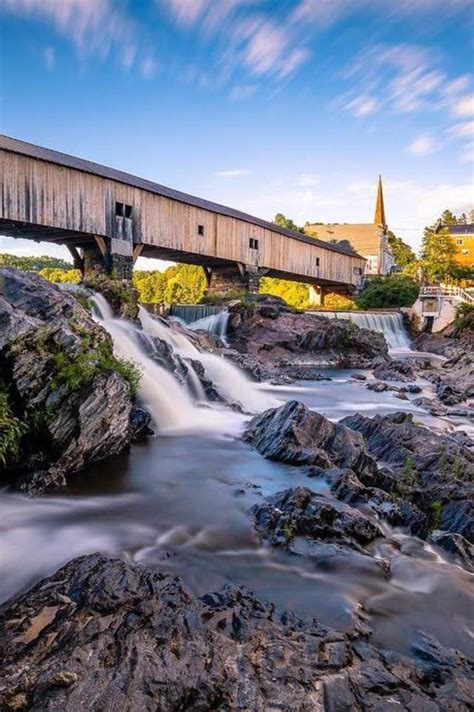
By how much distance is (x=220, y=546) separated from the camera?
496cm

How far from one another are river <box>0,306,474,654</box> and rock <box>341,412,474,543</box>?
28.0 inches

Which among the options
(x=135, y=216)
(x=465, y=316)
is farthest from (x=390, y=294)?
(x=135, y=216)

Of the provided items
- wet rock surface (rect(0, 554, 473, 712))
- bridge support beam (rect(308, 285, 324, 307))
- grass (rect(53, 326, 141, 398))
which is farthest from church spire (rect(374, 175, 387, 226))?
wet rock surface (rect(0, 554, 473, 712))

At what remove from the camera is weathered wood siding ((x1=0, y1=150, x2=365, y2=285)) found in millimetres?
18969

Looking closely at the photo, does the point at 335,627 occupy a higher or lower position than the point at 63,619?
lower

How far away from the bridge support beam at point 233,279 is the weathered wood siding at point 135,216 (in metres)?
0.68

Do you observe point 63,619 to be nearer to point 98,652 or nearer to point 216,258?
point 98,652

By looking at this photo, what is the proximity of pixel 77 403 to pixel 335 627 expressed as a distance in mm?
4743

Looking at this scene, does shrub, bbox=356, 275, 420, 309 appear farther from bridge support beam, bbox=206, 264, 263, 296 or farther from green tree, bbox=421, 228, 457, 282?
bridge support beam, bbox=206, 264, 263, 296

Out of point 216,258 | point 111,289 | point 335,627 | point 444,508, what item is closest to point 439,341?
point 216,258

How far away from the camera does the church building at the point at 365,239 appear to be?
6319cm

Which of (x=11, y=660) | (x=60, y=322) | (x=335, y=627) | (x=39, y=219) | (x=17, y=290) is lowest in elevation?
(x=335, y=627)

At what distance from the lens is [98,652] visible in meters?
2.92

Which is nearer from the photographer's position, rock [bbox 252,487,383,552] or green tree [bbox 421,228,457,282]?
rock [bbox 252,487,383,552]
